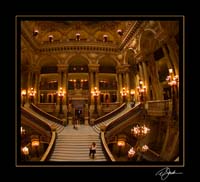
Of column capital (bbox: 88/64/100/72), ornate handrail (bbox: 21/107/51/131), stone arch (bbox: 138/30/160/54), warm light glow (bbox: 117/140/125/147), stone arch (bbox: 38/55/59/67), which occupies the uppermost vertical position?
stone arch (bbox: 138/30/160/54)

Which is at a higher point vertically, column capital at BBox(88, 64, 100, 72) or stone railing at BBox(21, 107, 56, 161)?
column capital at BBox(88, 64, 100, 72)

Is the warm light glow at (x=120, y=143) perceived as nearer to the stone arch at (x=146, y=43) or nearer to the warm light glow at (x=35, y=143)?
the warm light glow at (x=35, y=143)

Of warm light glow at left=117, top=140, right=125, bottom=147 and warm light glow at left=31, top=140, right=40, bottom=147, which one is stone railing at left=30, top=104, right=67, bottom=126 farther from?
warm light glow at left=117, top=140, right=125, bottom=147

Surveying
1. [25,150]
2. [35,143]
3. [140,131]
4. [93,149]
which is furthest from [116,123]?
[25,150]

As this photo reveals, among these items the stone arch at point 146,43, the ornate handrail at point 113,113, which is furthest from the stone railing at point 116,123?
the stone arch at point 146,43

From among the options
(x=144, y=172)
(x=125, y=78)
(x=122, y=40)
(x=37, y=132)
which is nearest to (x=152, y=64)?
(x=122, y=40)

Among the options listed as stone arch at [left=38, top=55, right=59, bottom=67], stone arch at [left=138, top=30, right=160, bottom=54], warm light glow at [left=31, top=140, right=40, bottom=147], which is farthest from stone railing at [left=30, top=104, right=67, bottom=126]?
stone arch at [left=138, top=30, right=160, bottom=54]

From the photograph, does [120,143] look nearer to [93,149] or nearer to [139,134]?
[139,134]

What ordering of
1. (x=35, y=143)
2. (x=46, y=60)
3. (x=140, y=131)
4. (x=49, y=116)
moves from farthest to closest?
(x=46, y=60) → (x=49, y=116) → (x=140, y=131) → (x=35, y=143)

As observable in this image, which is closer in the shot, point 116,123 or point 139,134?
point 139,134

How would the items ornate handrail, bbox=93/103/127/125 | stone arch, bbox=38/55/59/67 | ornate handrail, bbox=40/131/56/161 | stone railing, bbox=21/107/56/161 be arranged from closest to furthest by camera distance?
ornate handrail, bbox=40/131/56/161 → stone railing, bbox=21/107/56/161 → ornate handrail, bbox=93/103/127/125 → stone arch, bbox=38/55/59/67

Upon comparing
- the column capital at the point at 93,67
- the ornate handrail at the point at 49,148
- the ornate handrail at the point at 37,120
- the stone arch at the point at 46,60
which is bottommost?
the ornate handrail at the point at 49,148
